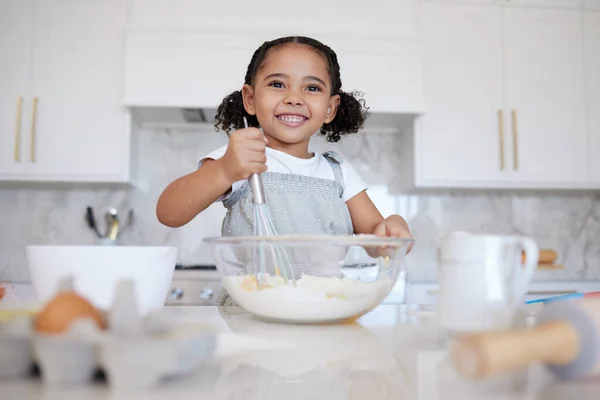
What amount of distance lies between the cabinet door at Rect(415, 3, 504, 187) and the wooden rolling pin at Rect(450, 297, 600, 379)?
1769 mm

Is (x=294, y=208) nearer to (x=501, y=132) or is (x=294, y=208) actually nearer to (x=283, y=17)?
(x=283, y=17)

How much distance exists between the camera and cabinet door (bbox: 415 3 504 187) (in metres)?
2.07

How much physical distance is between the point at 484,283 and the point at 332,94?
91 cm

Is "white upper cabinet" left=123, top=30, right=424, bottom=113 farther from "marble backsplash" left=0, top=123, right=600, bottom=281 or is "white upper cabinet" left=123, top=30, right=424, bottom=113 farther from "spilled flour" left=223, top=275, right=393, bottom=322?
"spilled flour" left=223, top=275, right=393, bottom=322

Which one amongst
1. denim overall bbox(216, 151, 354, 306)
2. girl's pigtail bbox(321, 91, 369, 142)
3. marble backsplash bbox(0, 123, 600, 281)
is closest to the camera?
denim overall bbox(216, 151, 354, 306)

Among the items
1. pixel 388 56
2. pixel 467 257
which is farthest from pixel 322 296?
pixel 388 56

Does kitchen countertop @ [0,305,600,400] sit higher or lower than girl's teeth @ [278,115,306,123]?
lower

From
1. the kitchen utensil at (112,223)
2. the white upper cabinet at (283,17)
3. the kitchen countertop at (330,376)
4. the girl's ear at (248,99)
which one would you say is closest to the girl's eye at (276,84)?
the girl's ear at (248,99)

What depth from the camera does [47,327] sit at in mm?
322

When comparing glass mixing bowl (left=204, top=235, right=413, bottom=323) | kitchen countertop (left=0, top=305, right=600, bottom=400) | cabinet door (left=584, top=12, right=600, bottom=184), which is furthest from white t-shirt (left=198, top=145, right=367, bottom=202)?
cabinet door (left=584, top=12, right=600, bottom=184)

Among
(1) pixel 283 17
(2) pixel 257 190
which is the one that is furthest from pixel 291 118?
(1) pixel 283 17

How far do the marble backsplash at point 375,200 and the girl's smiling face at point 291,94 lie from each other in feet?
3.64

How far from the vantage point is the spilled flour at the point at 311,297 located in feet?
1.82

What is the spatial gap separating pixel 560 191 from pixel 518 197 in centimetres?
18
